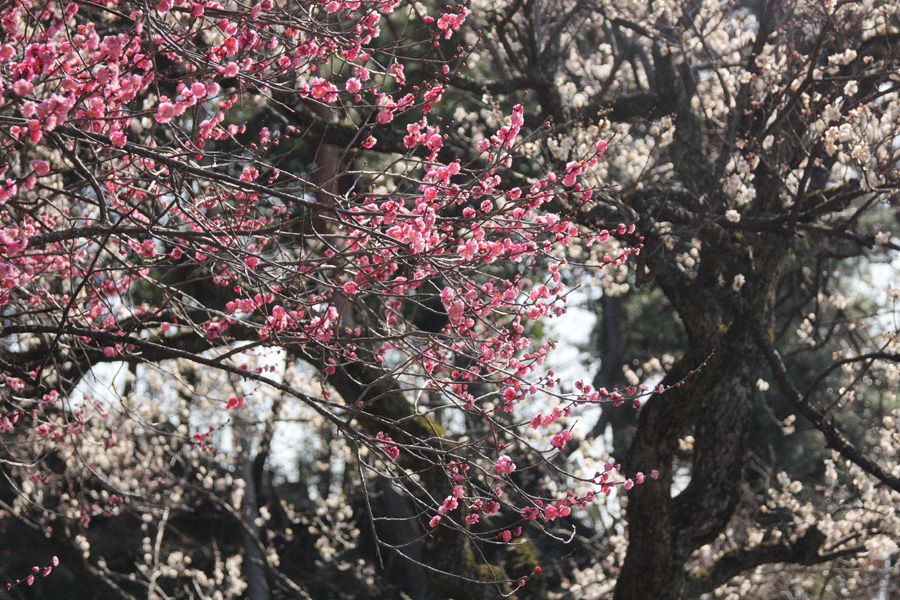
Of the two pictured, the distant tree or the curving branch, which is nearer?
the distant tree

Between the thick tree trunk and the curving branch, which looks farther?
the thick tree trunk

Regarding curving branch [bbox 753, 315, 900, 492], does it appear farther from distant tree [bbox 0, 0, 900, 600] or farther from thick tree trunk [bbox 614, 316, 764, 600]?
thick tree trunk [bbox 614, 316, 764, 600]

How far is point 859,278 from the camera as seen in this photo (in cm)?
1350

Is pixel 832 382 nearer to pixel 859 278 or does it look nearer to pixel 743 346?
pixel 859 278

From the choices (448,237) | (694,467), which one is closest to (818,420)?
(694,467)

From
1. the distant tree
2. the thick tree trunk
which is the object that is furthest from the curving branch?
the thick tree trunk

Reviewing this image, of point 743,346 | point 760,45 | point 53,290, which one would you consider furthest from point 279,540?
point 760,45

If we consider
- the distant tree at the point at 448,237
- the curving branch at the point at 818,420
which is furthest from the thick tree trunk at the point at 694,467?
the curving branch at the point at 818,420

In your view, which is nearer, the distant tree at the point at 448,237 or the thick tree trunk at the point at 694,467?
the distant tree at the point at 448,237

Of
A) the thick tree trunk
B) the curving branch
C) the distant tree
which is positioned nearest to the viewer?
the distant tree

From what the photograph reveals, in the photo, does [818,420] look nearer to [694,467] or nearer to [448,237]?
[694,467]

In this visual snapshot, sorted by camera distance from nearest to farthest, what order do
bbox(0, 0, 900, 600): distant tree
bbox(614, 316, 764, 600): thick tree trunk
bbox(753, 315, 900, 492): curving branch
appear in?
bbox(0, 0, 900, 600): distant tree → bbox(753, 315, 900, 492): curving branch → bbox(614, 316, 764, 600): thick tree trunk

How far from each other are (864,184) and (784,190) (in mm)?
1510

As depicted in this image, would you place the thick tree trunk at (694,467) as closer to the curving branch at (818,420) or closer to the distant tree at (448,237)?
the distant tree at (448,237)
